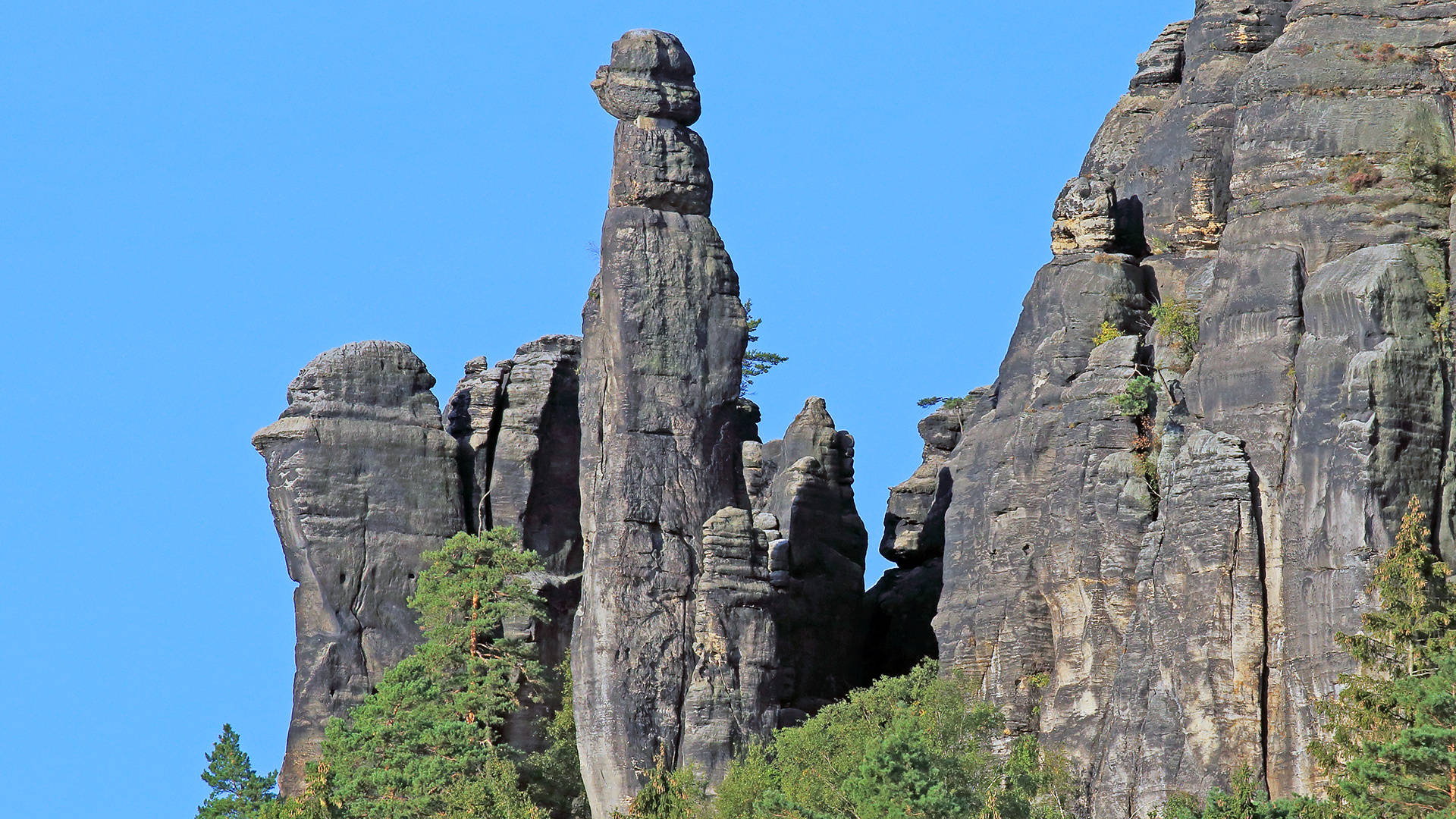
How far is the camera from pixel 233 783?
7294cm

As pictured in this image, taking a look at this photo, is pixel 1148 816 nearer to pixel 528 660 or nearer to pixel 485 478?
pixel 528 660

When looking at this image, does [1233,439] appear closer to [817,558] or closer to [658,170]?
[658,170]

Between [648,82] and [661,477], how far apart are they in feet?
32.8

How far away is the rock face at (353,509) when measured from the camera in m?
77.5

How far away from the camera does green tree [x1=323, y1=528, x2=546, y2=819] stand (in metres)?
70.2

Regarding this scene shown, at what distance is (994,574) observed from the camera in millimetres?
71250

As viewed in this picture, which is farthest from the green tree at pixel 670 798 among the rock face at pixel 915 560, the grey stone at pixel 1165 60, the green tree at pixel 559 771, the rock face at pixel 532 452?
the grey stone at pixel 1165 60

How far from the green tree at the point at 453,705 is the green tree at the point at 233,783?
1.79 metres

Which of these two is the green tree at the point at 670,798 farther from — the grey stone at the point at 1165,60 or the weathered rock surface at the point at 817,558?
the grey stone at the point at 1165,60

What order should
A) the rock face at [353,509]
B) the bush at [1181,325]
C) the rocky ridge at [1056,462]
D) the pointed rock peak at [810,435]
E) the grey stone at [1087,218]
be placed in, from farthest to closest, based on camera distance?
1. the pointed rock peak at [810,435]
2. the rock face at [353,509]
3. the grey stone at [1087,218]
4. the bush at [1181,325]
5. the rocky ridge at [1056,462]

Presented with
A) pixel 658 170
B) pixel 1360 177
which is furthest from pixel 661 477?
pixel 1360 177

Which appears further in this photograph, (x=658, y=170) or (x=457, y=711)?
(x=658, y=170)

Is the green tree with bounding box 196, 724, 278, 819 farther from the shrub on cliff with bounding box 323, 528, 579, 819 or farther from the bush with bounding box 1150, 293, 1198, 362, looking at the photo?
the bush with bounding box 1150, 293, 1198, 362

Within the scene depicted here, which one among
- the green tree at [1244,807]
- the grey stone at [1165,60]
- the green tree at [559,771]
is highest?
the grey stone at [1165,60]
